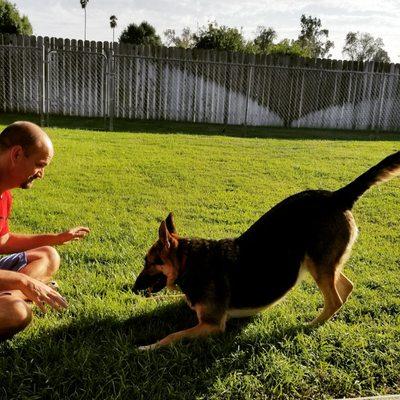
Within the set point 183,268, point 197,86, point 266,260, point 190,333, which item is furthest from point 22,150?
point 197,86

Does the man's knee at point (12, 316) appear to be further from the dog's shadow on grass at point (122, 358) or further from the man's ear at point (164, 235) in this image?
the man's ear at point (164, 235)

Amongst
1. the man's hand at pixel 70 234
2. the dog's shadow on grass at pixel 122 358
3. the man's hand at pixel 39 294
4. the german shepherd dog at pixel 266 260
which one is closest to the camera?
the dog's shadow on grass at pixel 122 358

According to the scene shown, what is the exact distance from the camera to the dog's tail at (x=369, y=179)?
344 cm

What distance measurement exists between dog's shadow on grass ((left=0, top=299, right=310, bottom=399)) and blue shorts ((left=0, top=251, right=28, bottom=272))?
0.70 metres

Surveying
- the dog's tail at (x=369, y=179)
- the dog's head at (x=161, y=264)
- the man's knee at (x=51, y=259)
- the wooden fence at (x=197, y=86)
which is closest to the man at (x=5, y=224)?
the man's knee at (x=51, y=259)

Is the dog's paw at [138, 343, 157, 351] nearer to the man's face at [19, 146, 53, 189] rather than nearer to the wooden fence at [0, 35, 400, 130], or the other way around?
the man's face at [19, 146, 53, 189]

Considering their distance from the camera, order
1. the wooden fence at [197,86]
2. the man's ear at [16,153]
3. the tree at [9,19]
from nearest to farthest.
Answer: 1. the man's ear at [16,153]
2. the wooden fence at [197,86]
3. the tree at [9,19]

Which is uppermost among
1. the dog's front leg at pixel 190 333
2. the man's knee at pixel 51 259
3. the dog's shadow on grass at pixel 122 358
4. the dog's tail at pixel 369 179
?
the dog's tail at pixel 369 179

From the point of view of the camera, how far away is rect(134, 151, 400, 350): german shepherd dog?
3.38 m

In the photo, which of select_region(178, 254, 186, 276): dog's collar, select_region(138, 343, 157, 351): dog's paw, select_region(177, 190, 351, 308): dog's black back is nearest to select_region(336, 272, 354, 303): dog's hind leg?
select_region(177, 190, 351, 308): dog's black back

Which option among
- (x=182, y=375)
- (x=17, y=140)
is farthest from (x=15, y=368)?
(x=17, y=140)

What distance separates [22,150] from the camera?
307 cm

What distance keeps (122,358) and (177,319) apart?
76 cm

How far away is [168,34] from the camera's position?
5078 cm
